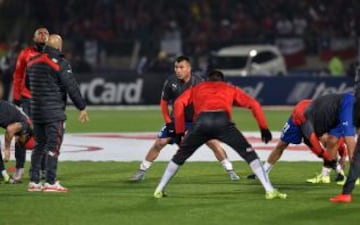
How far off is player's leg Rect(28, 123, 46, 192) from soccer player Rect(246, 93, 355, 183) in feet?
10.4

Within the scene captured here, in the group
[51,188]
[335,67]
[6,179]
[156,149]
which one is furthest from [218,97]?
[335,67]

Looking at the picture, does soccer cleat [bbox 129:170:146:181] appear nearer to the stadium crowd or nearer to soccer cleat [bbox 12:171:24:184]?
soccer cleat [bbox 12:171:24:184]

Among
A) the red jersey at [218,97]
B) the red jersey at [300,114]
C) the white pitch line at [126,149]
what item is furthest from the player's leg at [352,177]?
the white pitch line at [126,149]

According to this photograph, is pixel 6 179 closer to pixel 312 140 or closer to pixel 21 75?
pixel 21 75

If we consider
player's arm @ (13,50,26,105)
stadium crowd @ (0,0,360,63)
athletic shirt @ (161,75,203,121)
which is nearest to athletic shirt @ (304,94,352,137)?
athletic shirt @ (161,75,203,121)

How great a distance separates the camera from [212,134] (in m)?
12.0

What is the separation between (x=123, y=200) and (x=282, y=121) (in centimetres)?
1611

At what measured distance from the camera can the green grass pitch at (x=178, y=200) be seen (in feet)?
34.8

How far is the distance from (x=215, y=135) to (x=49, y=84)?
2.36m

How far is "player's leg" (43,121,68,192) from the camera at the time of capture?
12930mm

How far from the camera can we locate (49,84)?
13.0 metres

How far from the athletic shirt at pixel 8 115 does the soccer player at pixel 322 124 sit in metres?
3.52

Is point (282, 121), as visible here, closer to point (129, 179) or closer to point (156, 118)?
point (156, 118)

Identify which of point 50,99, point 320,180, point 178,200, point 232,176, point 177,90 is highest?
point 50,99
